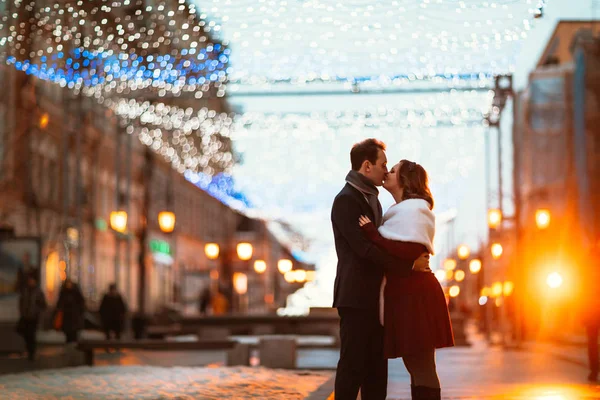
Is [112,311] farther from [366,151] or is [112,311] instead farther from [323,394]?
[366,151]

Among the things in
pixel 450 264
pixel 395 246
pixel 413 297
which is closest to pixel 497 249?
pixel 413 297

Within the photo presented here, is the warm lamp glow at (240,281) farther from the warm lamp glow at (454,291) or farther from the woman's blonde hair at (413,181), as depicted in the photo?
the woman's blonde hair at (413,181)

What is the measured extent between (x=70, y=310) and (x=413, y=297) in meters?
19.4

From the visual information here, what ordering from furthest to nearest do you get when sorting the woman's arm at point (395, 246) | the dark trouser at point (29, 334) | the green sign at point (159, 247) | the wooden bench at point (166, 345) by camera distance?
the green sign at point (159, 247)
the dark trouser at point (29, 334)
the wooden bench at point (166, 345)
the woman's arm at point (395, 246)

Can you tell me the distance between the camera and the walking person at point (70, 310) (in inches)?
1018

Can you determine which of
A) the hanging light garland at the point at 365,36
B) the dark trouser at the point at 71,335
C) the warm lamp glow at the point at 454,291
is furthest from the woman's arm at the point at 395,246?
the warm lamp glow at the point at 454,291

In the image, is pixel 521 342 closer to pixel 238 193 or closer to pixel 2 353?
pixel 2 353

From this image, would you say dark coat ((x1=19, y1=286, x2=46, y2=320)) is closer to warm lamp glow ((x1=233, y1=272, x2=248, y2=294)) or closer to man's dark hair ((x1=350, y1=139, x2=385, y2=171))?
man's dark hair ((x1=350, y1=139, x2=385, y2=171))

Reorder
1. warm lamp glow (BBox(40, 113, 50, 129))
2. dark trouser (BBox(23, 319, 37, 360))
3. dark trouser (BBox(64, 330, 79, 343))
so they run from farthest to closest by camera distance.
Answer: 1. warm lamp glow (BBox(40, 113, 50, 129))
2. dark trouser (BBox(64, 330, 79, 343))
3. dark trouser (BBox(23, 319, 37, 360))

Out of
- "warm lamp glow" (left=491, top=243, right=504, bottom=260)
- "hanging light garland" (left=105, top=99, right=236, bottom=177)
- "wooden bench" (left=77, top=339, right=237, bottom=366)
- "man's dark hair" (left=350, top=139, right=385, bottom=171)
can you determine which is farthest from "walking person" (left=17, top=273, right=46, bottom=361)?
"man's dark hair" (left=350, top=139, right=385, bottom=171)

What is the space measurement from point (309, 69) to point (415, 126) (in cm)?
810

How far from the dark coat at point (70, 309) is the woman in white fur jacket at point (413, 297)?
63.3ft

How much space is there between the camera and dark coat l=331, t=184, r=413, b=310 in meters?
7.20

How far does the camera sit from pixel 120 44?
21.6m
